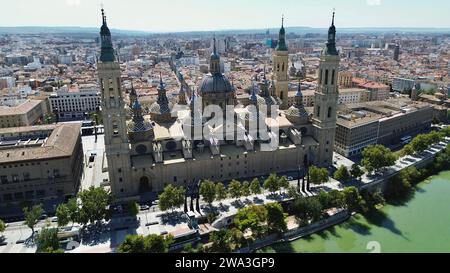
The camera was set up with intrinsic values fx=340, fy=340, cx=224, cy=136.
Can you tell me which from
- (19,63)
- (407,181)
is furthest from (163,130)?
(19,63)

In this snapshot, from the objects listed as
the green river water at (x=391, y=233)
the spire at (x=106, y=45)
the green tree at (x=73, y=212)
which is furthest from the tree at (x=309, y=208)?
the spire at (x=106, y=45)

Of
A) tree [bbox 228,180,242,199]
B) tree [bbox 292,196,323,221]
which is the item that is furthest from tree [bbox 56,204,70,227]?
tree [bbox 292,196,323,221]

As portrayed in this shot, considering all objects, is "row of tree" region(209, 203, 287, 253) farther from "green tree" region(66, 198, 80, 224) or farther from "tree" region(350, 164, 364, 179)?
"tree" region(350, 164, 364, 179)

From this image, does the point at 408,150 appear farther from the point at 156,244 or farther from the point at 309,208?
the point at 156,244

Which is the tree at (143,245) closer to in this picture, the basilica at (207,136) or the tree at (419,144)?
the basilica at (207,136)

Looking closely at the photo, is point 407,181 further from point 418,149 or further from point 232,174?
point 232,174

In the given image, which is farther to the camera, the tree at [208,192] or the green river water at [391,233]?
the tree at [208,192]
